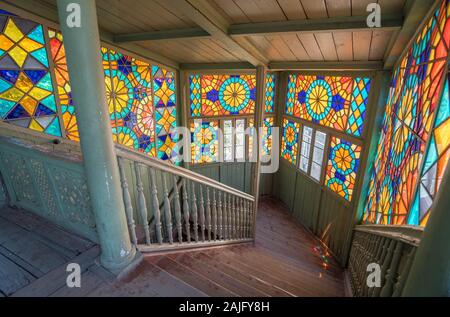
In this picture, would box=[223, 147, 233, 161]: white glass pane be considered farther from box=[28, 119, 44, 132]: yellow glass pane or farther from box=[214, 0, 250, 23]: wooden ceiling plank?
box=[28, 119, 44, 132]: yellow glass pane

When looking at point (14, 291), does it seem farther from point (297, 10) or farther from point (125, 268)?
point (297, 10)

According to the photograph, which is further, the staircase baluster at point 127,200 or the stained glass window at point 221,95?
the stained glass window at point 221,95

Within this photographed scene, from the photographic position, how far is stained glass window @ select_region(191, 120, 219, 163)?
564 cm

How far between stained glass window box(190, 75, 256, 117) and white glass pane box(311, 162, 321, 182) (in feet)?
6.42

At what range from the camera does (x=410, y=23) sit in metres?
1.86

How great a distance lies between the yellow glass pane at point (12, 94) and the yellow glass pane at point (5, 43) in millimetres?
378

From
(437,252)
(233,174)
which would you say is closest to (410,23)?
(437,252)

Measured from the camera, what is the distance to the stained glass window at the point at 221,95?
17.9ft

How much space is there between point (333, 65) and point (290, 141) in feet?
7.84

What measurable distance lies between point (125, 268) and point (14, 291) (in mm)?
643

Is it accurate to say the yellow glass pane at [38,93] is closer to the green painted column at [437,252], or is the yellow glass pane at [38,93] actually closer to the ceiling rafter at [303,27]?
the ceiling rafter at [303,27]

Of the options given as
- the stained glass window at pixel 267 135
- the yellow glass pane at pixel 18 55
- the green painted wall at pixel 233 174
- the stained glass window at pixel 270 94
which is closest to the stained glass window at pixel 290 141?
the stained glass window at pixel 267 135
